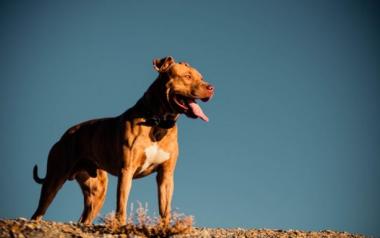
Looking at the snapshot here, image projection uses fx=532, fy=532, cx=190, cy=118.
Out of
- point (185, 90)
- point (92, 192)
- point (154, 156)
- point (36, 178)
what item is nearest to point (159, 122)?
point (154, 156)

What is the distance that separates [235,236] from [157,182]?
152cm

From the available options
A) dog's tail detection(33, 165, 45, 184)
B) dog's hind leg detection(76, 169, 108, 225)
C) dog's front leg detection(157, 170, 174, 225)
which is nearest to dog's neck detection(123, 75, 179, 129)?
dog's front leg detection(157, 170, 174, 225)

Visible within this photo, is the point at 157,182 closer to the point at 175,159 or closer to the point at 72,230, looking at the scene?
the point at 175,159

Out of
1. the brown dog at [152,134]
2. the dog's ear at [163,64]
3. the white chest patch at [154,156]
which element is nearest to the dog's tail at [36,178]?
the brown dog at [152,134]

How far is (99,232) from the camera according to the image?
7.00m

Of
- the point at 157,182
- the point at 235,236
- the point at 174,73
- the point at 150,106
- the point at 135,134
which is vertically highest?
the point at 174,73

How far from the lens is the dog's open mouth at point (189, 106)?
8.35 m

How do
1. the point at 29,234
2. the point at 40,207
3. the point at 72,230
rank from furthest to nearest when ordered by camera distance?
the point at 40,207, the point at 72,230, the point at 29,234

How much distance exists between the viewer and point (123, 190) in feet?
25.7

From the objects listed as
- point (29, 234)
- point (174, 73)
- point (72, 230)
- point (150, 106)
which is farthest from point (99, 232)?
point (174, 73)

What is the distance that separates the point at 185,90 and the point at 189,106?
26 centimetres

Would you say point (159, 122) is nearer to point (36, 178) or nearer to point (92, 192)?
point (92, 192)

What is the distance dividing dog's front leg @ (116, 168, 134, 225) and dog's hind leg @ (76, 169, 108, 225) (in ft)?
6.97

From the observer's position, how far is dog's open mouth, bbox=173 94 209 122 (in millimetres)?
8352
